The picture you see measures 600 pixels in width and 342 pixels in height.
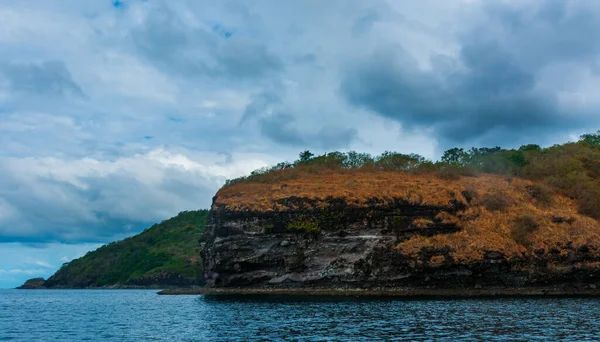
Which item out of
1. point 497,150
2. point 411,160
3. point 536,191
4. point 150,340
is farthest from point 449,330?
point 497,150

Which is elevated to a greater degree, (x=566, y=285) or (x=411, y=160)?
(x=411, y=160)

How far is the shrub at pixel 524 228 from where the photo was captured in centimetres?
7055

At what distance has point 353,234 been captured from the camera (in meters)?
75.4

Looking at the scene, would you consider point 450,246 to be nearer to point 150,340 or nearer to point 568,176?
point 568,176

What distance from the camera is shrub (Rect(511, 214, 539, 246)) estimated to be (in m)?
70.6

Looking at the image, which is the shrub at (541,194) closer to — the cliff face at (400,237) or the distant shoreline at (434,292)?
the cliff face at (400,237)

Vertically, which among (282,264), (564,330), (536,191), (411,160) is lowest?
(564,330)

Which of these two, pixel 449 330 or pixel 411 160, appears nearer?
pixel 449 330

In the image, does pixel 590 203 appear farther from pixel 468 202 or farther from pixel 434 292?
pixel 434 292

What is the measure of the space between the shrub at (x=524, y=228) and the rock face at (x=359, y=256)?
12.1 ft

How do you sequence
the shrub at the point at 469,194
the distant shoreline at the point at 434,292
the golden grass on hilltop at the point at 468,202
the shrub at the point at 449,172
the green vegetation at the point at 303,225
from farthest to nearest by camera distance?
the shrub at the point at 449,172 → the shrub at the point at 469,194 → the green vegetation at the point at 303,225 → the golden grass on hilltop at the point at 468,202 → the distant shoreline at the point at 434,292

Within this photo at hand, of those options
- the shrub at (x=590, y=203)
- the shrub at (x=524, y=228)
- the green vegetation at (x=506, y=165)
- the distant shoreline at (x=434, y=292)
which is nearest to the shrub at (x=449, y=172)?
the green vegetation at (x=506, y=165)

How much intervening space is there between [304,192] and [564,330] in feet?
173

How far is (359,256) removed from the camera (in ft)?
241
